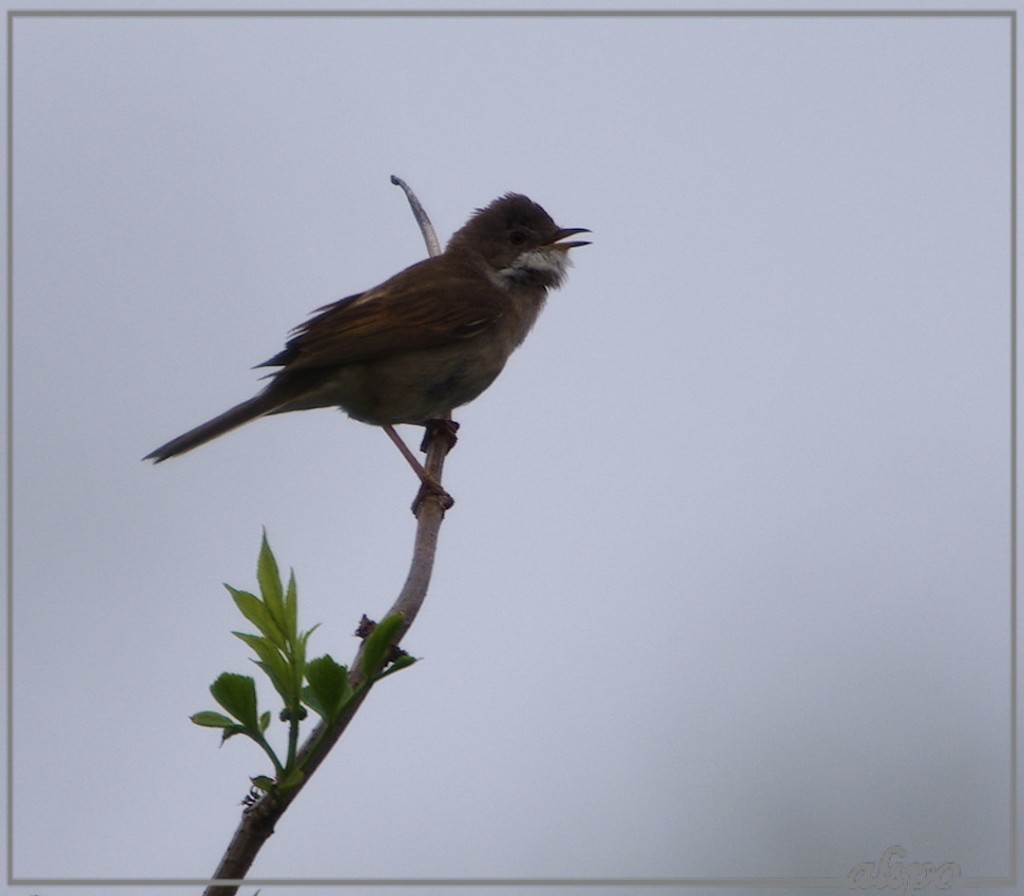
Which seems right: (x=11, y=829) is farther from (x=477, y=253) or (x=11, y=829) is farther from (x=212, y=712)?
(x=477, y=253)

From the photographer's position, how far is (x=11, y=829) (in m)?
2.82

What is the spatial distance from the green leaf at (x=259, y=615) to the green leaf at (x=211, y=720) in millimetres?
190

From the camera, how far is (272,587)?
109 inches

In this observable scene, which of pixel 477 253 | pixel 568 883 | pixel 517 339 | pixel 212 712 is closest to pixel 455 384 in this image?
pixel 517 339

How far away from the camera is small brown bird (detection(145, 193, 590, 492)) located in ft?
21.3

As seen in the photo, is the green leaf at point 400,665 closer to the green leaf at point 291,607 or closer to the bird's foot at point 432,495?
the green leaf at point 291,607

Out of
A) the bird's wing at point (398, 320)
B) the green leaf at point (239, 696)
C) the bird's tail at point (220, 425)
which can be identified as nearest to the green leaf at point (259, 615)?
the green leaf at point (239, 696)

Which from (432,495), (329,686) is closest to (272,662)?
(329,686)

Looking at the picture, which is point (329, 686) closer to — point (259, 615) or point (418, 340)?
point (259, 615)

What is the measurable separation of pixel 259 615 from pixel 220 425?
3407mm

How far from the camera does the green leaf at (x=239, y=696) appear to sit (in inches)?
100

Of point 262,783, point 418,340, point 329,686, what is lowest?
point 262,783

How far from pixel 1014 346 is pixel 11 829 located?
3.85 metres

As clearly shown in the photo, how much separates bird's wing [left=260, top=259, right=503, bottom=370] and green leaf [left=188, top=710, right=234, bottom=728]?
3.89 meters
